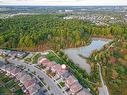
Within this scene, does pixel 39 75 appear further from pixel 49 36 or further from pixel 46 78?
pixel 49 36

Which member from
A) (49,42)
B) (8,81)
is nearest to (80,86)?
(8,81)

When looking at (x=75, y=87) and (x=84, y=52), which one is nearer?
(x=75, y=87)

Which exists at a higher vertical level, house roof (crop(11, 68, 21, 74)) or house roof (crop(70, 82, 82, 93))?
house roof (crop(11, 68, 21, 74))

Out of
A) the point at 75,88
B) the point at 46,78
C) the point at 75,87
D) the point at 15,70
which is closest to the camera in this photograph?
the point at 75,88

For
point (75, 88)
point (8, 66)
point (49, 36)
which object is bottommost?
point (75, 88)

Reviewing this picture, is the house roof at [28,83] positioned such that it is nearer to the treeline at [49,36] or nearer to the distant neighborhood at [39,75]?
the distant neighborhood at [39,75]

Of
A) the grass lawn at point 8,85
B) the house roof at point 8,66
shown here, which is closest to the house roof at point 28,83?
the grass lawn at point 8,85

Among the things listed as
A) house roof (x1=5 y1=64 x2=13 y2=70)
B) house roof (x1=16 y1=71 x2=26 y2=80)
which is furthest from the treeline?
house roof (x1=16 y1=71 x2=26 y2=80)

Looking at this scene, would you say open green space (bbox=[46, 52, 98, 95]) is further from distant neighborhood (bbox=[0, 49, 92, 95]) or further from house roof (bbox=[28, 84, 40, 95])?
house roof (bbox=[28, 84, 40, 95])

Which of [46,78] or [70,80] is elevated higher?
[70,80]

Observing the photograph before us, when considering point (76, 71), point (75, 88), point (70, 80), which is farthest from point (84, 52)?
point (75, 88)
